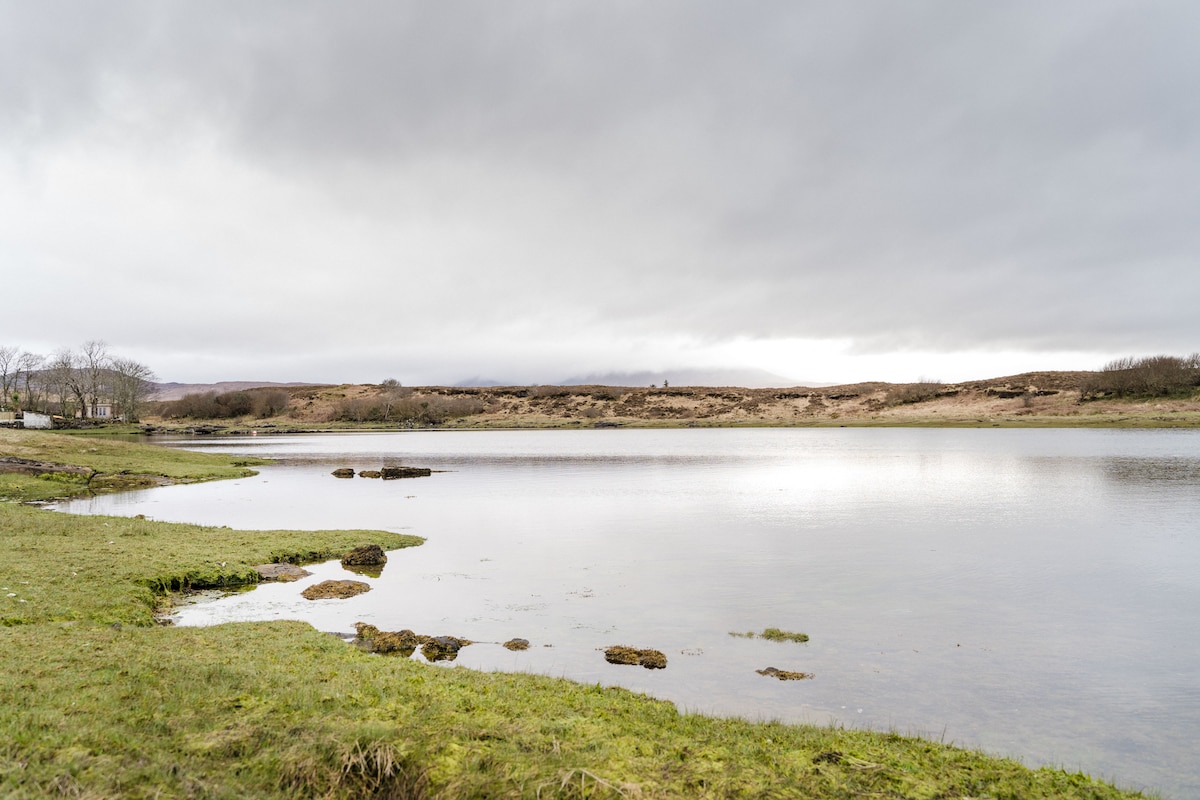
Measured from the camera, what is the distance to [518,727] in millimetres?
6902

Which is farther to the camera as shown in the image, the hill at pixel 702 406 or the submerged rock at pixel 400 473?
the hill at pixel 702 406

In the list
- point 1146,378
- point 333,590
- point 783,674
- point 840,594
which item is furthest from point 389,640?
point 1146,378

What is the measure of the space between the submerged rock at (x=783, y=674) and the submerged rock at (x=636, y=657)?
1648 mm

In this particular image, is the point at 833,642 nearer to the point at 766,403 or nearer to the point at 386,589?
the point at 386,589

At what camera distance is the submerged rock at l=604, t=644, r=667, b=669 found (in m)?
11.2

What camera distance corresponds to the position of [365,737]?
6094 millimetres

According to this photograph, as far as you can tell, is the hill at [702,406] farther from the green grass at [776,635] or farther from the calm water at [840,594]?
the green grass at [776,635]

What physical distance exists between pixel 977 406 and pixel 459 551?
424 feet

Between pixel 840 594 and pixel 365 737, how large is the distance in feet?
40.8

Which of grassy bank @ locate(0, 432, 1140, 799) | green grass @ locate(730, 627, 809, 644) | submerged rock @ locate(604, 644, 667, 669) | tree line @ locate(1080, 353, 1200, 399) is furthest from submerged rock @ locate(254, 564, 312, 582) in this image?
tree line @ locate(1080, 353, 1200, 399)

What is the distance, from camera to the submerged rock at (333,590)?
15609mm

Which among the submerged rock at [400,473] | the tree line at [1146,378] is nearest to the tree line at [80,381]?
the submerged rock at [400,473]

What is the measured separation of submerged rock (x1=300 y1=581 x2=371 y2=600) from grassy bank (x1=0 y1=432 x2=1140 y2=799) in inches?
178

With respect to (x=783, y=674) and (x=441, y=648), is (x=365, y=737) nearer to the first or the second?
(x=441, y=648)
